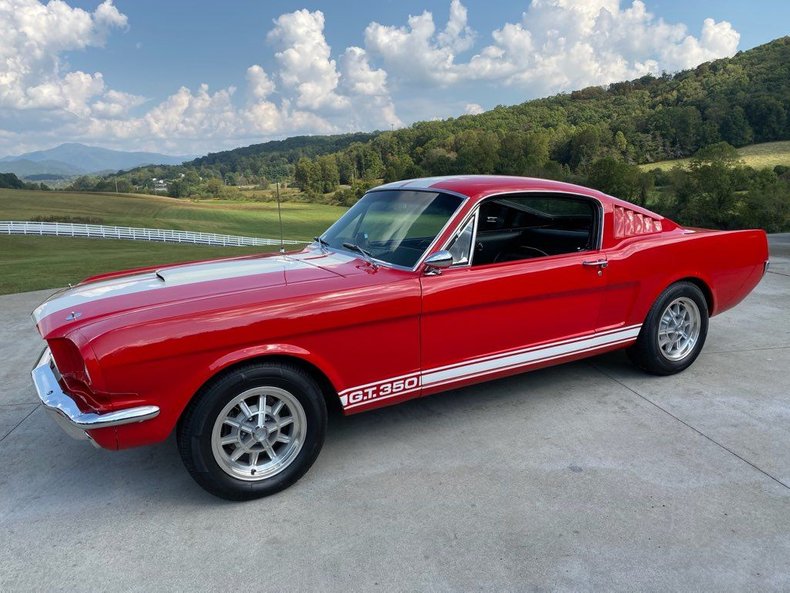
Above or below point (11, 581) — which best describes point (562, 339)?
above

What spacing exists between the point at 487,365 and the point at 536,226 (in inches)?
75.0

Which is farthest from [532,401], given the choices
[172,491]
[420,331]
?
[172,491]

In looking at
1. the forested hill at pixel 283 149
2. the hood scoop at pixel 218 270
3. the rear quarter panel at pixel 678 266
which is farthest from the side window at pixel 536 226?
the forested hill at pixel 283 149

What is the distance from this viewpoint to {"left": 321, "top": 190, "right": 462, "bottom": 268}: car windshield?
3318 millimetres

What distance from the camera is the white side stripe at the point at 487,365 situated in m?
2.98

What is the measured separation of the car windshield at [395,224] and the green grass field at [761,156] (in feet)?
124

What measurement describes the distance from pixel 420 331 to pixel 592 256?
1471 mm

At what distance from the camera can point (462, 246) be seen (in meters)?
3.29

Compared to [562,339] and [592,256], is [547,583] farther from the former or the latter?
[592,256]

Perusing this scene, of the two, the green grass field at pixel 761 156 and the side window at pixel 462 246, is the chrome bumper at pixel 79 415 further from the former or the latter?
the green grass field at pixel 761 156

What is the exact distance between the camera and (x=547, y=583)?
2.08 meters

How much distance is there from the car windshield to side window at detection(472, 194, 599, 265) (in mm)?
531

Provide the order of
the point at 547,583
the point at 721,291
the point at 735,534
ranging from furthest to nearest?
the point at 721,291 → the point at 735,534 → the point at 547,583

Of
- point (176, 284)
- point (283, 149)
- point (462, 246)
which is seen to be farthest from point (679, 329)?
point (283, 149)
